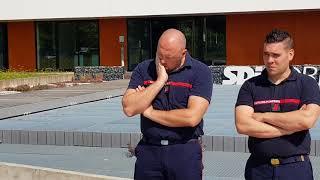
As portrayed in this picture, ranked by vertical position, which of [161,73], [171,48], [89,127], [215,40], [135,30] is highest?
[135,30]

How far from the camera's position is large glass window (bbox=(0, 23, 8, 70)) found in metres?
29.2

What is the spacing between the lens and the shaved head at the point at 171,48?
3932mm

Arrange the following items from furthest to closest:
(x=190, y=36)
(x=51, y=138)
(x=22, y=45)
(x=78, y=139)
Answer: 1. (x=22, y=45)
2. (x=190, y=36)
3. (x=51, y=138)
4. (x=78, y=139)

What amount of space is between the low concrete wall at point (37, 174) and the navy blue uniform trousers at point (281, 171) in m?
1.95

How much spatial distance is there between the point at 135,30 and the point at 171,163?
933 inches

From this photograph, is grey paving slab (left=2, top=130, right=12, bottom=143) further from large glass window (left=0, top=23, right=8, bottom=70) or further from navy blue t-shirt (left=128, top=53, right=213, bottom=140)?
large glass window (left=0, top=23, right=8, bottom=70)

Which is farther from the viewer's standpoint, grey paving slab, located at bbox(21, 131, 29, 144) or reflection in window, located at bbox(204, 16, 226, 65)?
reflection in window, located at bbox(204, 16, 226, 65)

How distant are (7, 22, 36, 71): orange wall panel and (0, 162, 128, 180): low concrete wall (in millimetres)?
23461

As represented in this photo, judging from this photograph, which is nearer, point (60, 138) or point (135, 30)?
point (60, 138)

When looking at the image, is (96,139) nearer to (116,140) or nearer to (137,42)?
(116,140)

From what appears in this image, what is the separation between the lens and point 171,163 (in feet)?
13.1

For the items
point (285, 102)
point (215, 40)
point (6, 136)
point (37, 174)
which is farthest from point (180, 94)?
point (215, 40)

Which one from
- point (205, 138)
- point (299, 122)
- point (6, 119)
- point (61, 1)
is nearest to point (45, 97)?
point (6, 119)

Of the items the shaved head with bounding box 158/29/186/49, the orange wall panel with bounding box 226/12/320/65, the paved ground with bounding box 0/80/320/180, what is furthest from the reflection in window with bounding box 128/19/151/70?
the shaved head with bounding box 158/29/186/49
